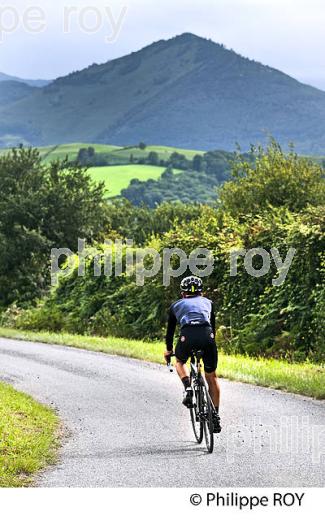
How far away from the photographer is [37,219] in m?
46.7

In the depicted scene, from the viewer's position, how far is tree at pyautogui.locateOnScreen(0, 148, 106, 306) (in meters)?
45.0

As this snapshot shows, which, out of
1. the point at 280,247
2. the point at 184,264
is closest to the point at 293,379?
the point at 280,247

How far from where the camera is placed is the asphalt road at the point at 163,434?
9.47m

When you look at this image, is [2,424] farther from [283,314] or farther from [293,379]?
[283,314]

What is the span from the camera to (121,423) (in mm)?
13406

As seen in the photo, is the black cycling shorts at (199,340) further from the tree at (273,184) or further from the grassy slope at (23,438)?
the tree at (273,184)

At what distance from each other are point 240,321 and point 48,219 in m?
23.9

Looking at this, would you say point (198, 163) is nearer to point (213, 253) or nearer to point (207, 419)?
point (213, 253)

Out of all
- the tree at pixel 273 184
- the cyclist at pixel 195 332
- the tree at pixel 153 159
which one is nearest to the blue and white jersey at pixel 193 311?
the cyclist at pixel 195 332

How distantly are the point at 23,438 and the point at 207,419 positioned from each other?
256 centimetres

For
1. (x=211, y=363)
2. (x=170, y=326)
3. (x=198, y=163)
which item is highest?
(x=198, y=163)

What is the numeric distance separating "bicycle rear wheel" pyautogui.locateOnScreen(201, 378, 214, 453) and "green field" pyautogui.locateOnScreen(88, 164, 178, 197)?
13723 cm

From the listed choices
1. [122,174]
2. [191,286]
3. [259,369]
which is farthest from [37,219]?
[122,174]

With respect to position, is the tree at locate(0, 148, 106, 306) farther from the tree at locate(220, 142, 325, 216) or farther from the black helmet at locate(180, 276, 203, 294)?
the black helmet at locate(180, 276, 203, 294)
